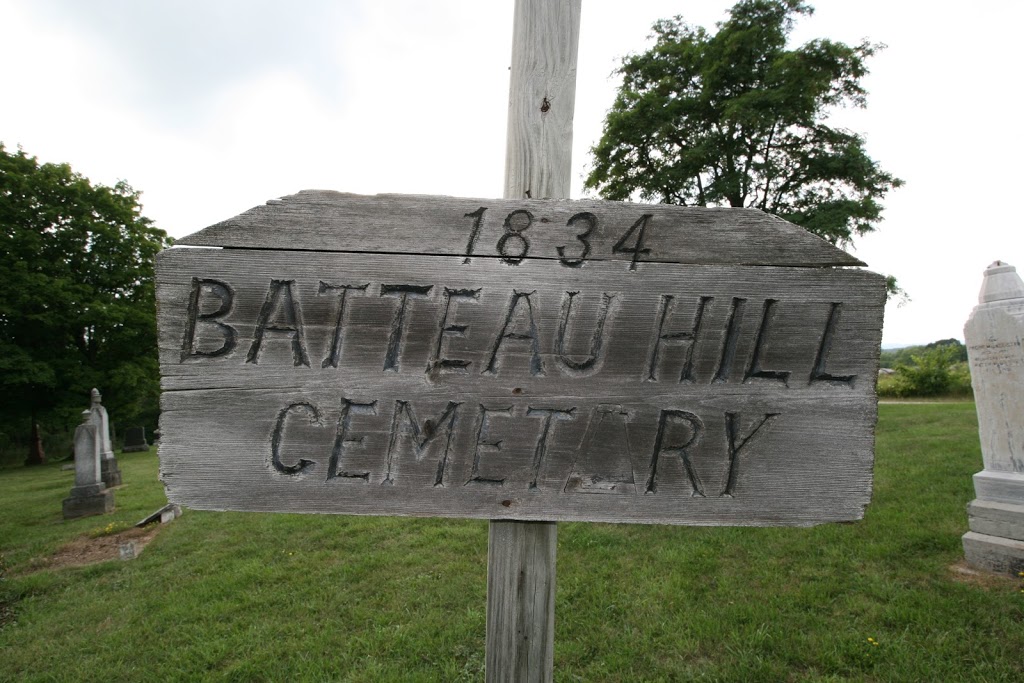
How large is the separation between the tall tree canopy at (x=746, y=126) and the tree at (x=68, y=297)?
18613 millimetres

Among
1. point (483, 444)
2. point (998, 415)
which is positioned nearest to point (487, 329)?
point (483, 444)

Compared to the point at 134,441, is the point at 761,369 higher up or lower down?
higher up

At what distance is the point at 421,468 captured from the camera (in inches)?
55.4

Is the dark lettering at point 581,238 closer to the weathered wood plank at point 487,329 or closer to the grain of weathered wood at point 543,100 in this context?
the weathered wood plank at point 487,329

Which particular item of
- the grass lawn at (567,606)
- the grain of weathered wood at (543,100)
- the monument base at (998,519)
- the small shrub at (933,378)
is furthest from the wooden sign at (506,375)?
the small shrub at (933,378)

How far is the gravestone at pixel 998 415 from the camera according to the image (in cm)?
435

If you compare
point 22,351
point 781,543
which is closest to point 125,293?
point 22,351

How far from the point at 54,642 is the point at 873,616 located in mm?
6235

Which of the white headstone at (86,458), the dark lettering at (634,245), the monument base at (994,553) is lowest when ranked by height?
the white headstone at (86,458)

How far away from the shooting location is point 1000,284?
16.1 feet

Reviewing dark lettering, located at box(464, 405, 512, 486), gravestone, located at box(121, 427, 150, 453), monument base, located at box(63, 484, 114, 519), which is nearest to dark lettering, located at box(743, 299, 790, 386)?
dark lettering, located at box(464, 405, 512, 486)

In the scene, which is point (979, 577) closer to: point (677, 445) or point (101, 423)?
point (677, 445)

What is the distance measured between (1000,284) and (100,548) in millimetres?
10765

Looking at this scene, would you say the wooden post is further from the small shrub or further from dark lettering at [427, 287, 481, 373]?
the small shrub
